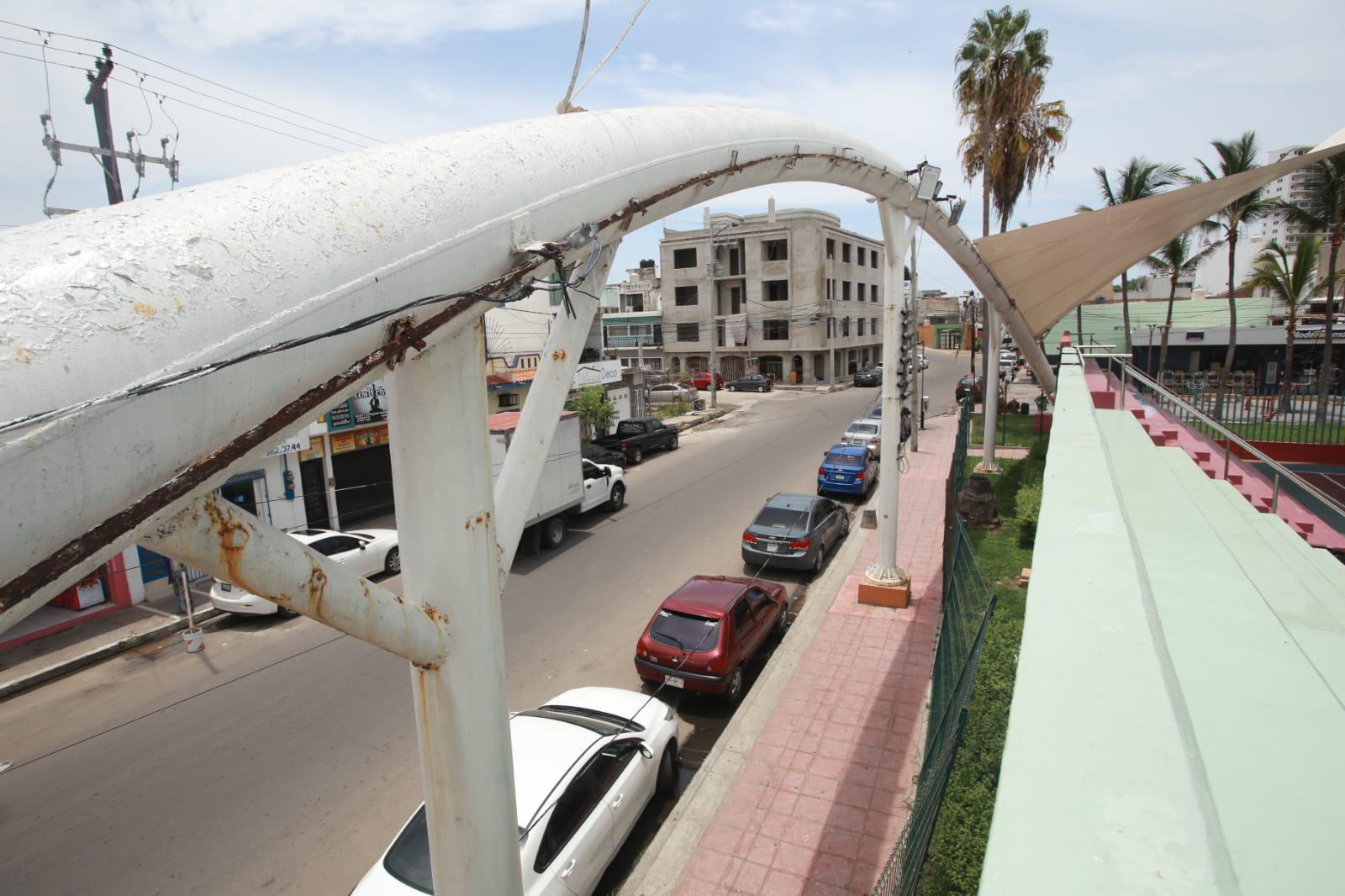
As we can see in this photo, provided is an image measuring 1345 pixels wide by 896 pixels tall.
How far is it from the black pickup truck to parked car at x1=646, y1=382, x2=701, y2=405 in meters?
12.0

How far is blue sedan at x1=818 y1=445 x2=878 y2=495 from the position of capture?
1845 cm

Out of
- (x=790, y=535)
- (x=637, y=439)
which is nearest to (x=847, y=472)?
(x=790, y=535)

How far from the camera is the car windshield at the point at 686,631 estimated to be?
28.9 ft

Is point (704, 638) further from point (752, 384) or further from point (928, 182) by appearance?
point (752, 384)

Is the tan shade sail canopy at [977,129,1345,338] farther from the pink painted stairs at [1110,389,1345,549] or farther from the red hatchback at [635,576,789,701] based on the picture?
the red hatchback at [635,576,789,701]

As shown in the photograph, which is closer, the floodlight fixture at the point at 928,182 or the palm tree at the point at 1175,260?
the floodlight fixture at the point at 928,182

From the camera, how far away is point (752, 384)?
153ft

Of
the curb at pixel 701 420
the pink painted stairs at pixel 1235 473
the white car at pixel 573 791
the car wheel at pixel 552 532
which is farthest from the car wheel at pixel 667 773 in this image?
the curb at pixel 701 420

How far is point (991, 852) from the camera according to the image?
1656 millimetres

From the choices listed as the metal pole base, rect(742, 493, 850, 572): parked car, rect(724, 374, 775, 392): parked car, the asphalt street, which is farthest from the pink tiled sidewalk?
rect(724, 374, 775, 392): parked car

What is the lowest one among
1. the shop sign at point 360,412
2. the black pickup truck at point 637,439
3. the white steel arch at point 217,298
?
the black pickup truck at point 637,439

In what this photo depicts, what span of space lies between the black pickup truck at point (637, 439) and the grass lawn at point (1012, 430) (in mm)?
10386

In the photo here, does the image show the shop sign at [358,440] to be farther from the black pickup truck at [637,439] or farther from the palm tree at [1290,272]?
the palm tree at [1290,272]

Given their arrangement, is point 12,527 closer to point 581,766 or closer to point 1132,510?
point 581,766
